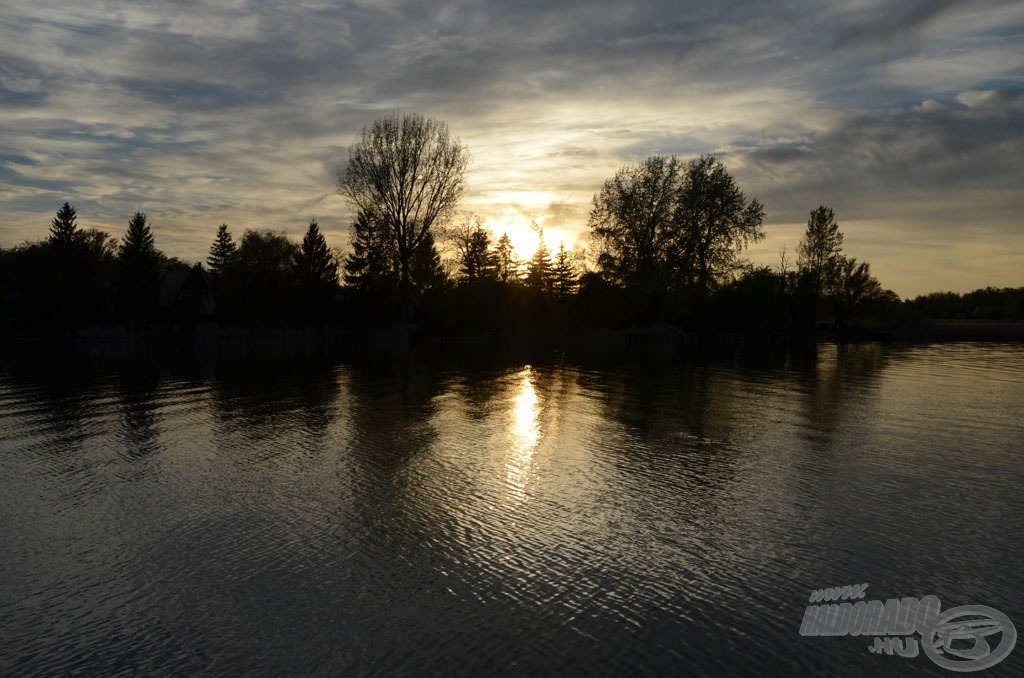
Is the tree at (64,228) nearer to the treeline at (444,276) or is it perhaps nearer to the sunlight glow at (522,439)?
the treeline at (444,276)

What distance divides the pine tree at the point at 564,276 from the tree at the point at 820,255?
3477 centimetres

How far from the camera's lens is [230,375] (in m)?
32.9

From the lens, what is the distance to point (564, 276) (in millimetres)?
112250

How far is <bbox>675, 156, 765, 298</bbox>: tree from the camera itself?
7869cm

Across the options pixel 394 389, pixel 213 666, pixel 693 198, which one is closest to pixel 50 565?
pixel 213 666

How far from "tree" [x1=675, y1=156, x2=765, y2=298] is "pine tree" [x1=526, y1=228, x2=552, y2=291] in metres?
33.4

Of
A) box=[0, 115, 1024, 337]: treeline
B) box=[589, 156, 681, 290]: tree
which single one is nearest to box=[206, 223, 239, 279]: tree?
box=[0, 115, 1024, 337]: treeline

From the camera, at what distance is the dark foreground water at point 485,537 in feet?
19.9

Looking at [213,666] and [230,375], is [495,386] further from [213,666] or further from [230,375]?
[213,666]

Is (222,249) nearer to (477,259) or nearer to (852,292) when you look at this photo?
(477,259)

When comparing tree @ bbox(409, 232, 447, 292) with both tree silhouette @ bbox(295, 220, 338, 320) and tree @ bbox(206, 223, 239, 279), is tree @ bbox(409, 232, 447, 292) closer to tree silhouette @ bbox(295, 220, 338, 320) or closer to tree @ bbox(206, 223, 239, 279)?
tree silhouette @ bbox(295, 220, 338, 320)

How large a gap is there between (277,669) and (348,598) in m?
1.45

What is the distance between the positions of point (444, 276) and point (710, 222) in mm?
32064

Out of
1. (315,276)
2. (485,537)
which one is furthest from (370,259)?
(485,537)
